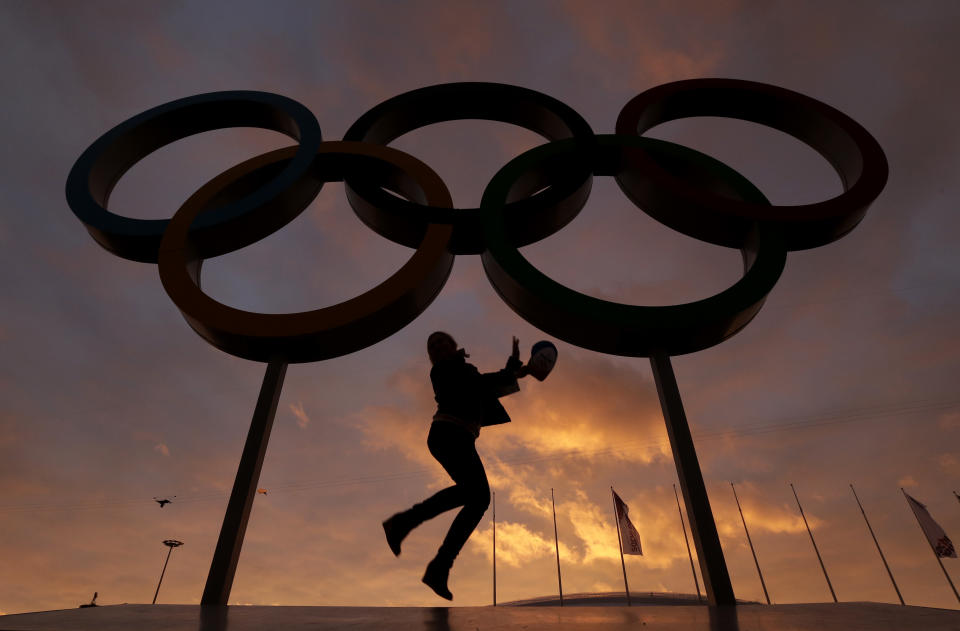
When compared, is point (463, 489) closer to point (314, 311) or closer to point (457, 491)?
point (457, 491)

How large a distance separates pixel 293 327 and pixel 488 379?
273 centimetres

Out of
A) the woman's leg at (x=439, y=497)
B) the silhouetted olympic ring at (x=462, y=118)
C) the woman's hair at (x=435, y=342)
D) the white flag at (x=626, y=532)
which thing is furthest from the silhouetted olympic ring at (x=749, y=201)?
the white flag at (x=626, y=532)

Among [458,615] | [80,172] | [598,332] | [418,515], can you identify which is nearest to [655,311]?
[598,332]

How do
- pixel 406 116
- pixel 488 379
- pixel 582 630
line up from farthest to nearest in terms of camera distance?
pixel 406 116
pixel 488 379
pixel 582 630

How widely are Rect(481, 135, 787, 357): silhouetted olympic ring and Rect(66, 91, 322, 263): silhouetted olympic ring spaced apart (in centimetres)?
304

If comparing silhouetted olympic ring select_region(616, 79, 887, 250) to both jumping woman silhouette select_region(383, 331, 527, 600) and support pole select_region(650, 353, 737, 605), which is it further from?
jumping woman silhouette select_region(383, 331, 527, 600)

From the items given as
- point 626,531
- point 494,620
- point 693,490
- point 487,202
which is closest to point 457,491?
point 494,620

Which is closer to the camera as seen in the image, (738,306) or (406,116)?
(738,306)

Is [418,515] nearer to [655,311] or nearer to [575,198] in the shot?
[655,311]

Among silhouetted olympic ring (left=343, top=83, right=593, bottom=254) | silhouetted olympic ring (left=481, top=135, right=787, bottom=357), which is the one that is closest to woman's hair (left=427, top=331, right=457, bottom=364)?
silhouetted olympic ring (left=481, top=135, right=787, bottom=357)

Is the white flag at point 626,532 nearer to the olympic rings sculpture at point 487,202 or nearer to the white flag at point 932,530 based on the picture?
the white flag at point 932,530

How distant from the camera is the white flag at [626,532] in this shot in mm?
27203

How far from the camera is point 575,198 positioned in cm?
810

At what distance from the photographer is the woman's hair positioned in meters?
5.29
